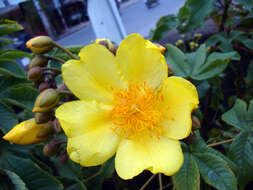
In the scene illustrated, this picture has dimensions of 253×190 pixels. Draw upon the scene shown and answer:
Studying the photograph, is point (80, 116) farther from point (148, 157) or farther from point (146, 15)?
point (146, 15)

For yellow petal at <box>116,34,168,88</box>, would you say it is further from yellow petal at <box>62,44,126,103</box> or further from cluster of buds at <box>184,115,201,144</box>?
cluster of buds at <box>184,115,201,144</box>

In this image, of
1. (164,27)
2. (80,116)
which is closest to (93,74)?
(80,116)

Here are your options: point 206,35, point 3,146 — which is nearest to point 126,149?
point 3,146

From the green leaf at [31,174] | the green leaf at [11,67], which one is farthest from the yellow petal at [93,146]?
the green leaf at [11,67]

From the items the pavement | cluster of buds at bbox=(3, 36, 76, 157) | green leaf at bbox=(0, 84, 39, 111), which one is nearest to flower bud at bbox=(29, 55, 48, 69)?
cluster of buds at bbox=(3, 36, 76, 157)

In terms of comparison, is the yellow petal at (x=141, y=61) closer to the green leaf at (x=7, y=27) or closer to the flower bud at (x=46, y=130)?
the flower bud at (x=46, y=130)
